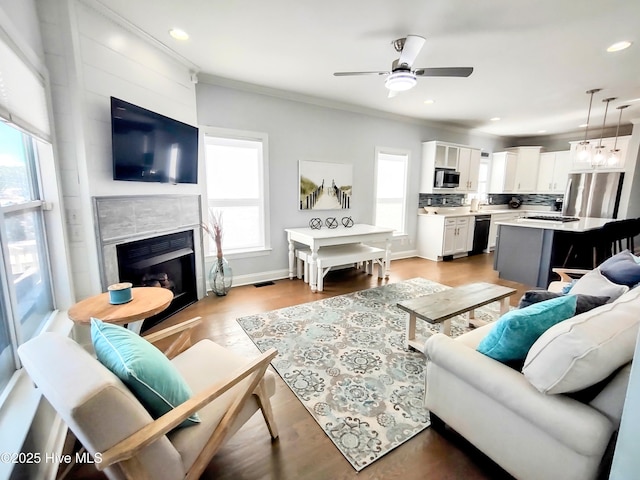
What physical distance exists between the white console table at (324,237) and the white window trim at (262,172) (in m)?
0.34

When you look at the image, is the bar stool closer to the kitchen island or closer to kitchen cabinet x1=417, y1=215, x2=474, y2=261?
the kitchen island

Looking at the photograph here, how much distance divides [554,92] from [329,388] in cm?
463

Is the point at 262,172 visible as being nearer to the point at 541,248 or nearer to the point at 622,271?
the point at 622,271

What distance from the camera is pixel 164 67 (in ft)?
9.22

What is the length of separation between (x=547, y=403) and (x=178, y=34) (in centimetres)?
350

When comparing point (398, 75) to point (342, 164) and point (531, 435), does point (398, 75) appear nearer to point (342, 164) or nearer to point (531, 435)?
point (342, 164)

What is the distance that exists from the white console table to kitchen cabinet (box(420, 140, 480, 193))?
1.95 metres

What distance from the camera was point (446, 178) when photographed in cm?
551

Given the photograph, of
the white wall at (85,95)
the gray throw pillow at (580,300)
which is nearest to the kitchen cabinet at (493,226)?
the gray throw pillow at (580,300)

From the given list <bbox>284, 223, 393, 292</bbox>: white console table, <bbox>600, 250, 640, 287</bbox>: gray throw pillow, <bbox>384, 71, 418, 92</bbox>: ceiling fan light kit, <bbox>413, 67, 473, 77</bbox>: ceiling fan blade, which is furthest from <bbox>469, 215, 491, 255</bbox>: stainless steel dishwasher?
<bbox>384, 71, 418, 92</bbox>: ceiling fan light kit

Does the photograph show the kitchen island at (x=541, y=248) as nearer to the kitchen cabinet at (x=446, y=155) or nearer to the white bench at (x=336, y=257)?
the kitchen cabinet at (x=446, y=155)

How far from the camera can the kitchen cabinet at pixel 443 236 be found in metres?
5.41

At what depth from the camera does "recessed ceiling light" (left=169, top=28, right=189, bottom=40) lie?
2.44m

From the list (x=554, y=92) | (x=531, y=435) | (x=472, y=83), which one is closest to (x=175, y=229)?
(x=531, y=435)
